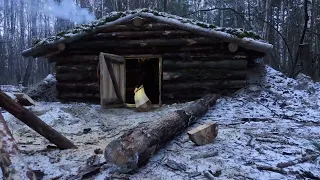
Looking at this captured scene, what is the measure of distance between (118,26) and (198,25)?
2474 millimetres

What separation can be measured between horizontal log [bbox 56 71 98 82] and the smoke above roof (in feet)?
69.0

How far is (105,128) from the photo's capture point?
229 inches

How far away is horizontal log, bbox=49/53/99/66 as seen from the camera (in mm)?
9328

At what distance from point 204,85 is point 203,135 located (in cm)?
464

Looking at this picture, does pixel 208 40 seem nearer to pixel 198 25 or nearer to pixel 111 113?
pixel 198 25

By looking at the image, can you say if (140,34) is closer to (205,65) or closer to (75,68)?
(205,65)

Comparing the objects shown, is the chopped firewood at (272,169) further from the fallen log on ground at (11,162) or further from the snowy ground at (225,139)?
the fallen log on ground at (11,162)

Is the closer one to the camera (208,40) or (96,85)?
(208,40)

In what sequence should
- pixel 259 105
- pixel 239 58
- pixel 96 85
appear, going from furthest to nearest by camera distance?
pixel 96 85 < pixel 239 58 < pixel 259 105

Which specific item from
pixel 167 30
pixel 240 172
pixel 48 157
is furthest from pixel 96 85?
pixel 240 172

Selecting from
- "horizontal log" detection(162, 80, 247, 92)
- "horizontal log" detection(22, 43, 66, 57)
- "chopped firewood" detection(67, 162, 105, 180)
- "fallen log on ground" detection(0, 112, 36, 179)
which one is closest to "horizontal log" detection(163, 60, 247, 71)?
"horizontal log" detection(162, 80, 247, 92)

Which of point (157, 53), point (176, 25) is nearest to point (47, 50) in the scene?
point (157, 53)

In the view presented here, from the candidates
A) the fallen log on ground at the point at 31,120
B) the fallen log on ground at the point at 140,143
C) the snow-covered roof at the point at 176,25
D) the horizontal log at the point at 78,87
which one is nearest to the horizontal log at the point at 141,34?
the snow-covered roof at the point at 176,25

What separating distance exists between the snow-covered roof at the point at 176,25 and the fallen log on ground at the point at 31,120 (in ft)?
17.9
